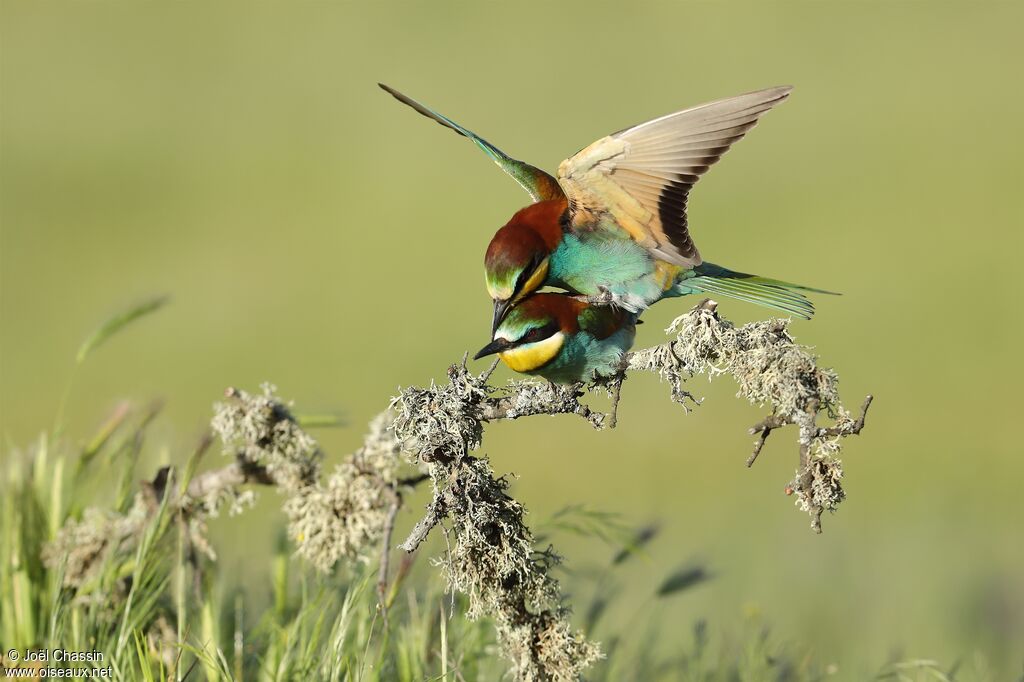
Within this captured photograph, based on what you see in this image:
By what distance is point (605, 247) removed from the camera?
270 centimetres

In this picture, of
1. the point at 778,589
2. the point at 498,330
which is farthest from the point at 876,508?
the point at 498,330

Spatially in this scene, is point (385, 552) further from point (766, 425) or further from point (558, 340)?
point (766, 425)

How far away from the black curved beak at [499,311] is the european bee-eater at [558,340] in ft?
0.17

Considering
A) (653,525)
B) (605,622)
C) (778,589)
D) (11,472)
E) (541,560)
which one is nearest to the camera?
(541,560)

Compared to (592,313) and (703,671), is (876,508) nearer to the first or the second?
(703,671)

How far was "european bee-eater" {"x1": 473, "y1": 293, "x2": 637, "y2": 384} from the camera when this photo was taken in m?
2.28

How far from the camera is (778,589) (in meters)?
4.45

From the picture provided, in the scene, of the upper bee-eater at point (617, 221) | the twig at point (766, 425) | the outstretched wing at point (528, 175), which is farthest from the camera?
the outstretched wing at point (528, 175)

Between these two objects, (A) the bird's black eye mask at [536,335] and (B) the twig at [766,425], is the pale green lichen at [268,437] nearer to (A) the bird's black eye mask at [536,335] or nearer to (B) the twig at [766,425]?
(A) the bird's black eye mask at [536,335]

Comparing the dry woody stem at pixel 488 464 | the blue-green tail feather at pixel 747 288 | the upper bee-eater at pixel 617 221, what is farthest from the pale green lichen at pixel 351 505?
the blue-green tail feather at pixel 747 288

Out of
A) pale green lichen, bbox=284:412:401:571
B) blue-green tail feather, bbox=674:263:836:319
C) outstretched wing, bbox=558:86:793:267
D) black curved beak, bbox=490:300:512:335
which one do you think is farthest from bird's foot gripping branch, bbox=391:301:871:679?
blue-green tail feather, bbox=674:263:836:319

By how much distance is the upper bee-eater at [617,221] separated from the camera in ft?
8.10

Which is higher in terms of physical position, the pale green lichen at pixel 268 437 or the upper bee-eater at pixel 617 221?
the upper bee-eater at pixel 617 221

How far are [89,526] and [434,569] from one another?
2.92 feet
